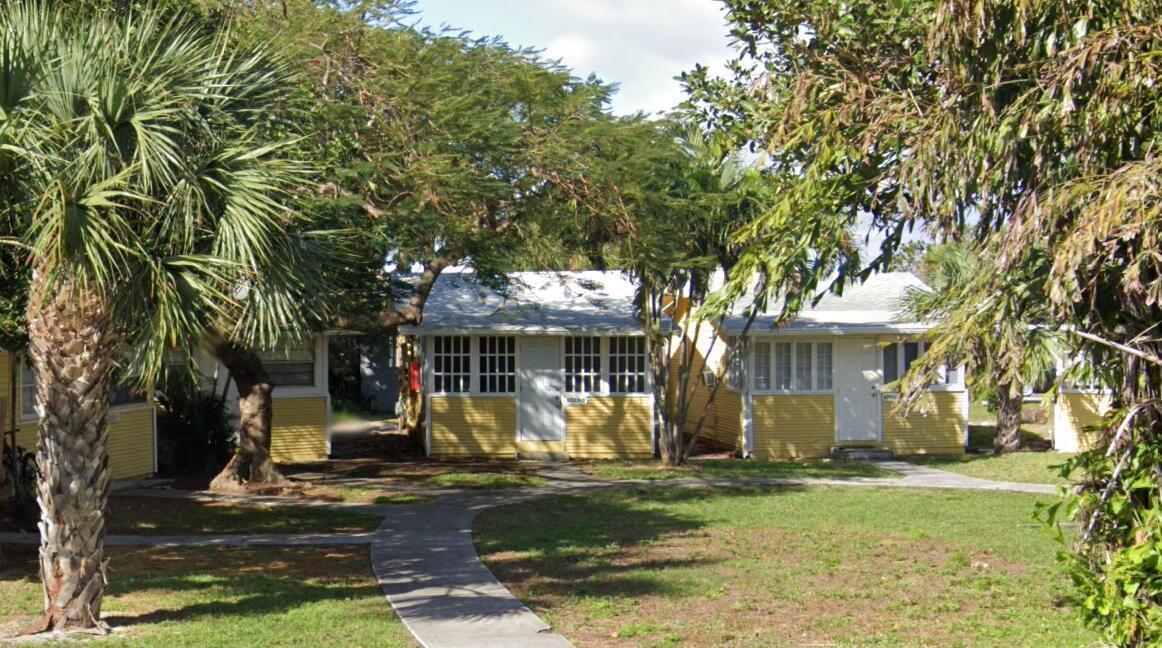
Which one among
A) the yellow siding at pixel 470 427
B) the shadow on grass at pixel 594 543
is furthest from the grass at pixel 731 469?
the shadow on grass at pixel 594 543

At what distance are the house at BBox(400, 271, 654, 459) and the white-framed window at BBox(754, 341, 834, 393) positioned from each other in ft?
7.94

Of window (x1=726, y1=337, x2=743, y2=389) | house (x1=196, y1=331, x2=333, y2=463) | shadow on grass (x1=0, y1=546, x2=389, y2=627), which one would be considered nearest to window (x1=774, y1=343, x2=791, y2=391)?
window (x1=726, y1=337, x2=743, y2=389)

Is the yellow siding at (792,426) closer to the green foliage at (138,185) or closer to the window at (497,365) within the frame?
the window at (497,365)

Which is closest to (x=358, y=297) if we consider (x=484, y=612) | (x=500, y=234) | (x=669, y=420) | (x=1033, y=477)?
(x=500, y=234)

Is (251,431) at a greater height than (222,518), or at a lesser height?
greater

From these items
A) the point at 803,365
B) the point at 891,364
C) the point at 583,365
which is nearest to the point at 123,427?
the point at 583,365

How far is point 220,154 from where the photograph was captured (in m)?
9.01

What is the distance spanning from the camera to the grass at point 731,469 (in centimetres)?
2102

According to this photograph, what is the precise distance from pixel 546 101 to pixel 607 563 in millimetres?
6580

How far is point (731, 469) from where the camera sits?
2200 cm

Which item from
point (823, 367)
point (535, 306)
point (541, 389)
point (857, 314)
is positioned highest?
point (535, 306)

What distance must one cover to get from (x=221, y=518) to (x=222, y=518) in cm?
1

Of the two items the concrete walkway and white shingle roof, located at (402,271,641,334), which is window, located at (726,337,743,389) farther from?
the concrete walkway

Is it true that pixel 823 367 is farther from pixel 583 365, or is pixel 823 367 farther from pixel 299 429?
pixel 299 429
